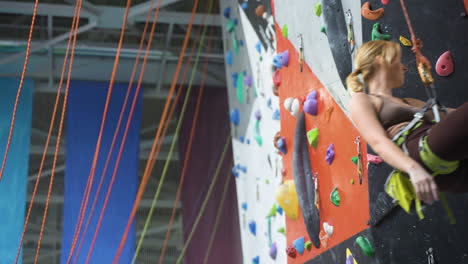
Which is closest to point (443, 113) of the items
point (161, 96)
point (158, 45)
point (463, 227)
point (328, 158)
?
point (463, 227)

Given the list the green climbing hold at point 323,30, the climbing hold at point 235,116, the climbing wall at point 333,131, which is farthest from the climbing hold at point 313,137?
the climbing hold at point 235,116

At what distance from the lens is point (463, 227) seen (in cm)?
255

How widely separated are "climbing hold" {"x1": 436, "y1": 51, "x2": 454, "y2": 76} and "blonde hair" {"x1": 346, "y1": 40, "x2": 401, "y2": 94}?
0.67 m

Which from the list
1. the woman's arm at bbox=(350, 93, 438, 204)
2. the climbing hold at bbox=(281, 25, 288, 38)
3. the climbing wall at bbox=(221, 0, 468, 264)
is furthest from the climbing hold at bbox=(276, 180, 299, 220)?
the woman's arm at bbox=(350, 93, 438, 204)

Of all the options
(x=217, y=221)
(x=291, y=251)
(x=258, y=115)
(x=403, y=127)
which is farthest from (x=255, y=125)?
(x=217, y=221)

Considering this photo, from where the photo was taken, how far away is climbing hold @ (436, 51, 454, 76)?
261cm

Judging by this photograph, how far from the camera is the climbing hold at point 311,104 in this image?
3592 millimetres

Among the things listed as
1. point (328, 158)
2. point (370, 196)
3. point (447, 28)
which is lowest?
point (370, 196)

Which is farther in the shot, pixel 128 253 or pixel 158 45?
pixel 158 45

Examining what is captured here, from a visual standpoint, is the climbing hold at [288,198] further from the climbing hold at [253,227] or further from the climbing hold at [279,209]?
the climbing hold at [253,227]

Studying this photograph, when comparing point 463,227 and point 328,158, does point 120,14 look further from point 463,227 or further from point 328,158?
point 463,227

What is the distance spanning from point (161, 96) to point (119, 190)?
1.56 m

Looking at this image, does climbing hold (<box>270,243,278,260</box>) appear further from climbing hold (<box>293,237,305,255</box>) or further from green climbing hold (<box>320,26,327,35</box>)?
green climbing hold (<box>320,26,327,35</box>)

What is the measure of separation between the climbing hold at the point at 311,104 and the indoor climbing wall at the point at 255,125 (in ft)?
2.22
